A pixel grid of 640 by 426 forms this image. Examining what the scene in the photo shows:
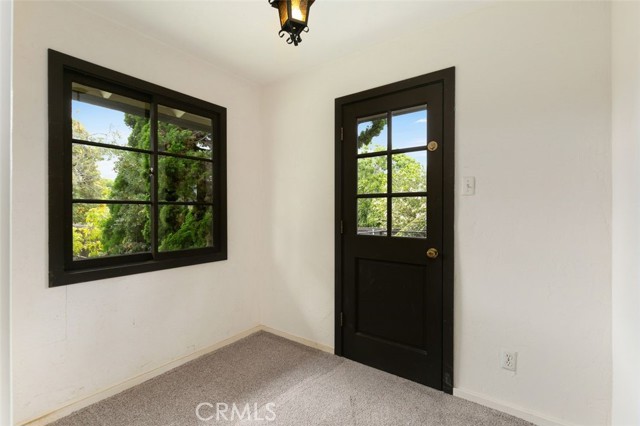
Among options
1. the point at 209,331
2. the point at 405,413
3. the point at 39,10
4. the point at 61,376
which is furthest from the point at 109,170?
the point at 405,413

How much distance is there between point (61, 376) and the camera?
6.01 feet

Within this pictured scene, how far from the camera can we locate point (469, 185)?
198 cm

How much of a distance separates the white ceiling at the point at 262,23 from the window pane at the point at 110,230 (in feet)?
4.21

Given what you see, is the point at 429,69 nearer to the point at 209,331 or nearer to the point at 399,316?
the point at 399,316

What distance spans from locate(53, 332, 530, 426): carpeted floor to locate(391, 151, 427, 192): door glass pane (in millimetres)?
1403

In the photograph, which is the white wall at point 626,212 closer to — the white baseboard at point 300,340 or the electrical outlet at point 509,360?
the electrical outlet at point 509,360

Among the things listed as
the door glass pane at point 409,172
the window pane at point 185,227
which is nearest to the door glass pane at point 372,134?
the door glass pane at point 409,172

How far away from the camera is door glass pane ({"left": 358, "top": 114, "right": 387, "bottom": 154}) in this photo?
7.74 feet

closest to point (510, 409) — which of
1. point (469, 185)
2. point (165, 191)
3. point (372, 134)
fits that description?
point (469, 185)

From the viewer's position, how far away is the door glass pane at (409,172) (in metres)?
2.17

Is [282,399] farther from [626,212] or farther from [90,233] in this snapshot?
[626,212]

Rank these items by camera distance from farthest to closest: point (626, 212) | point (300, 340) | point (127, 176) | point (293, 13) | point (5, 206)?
point (300, 340), point (127, 176), point (626, 212), point (293, 13), point (5, 206)

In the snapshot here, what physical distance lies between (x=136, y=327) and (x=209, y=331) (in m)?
0.64

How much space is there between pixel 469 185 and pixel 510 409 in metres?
1.38
